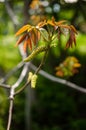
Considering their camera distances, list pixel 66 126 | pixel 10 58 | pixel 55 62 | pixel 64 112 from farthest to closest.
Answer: pixel 10 58 → pixel 55 62 → pixel 64 112 → pixel 66 126

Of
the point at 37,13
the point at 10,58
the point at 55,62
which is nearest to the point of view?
the point at 37,13

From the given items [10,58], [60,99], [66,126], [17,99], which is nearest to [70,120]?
[66,126]

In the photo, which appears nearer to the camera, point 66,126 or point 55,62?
point 66,126

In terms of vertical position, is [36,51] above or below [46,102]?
above

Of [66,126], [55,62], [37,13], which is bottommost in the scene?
[66,126]

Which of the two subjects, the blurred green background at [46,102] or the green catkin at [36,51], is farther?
the blurred green background at [46,102]

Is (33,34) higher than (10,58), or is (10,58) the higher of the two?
(33,34)

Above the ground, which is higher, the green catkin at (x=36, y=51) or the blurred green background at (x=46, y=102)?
the green catkin at (x=36, y=51)

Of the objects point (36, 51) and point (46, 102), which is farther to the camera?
point (46, 102)

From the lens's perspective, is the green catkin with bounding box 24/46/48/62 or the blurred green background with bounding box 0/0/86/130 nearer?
the green catkin with bounding box 24/46/48/62

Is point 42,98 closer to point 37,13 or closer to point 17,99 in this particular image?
point 17,99

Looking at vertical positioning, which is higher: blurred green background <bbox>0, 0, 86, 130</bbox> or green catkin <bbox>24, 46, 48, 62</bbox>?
green catkin <bbox>24, 46, 48, 62</bbox>
